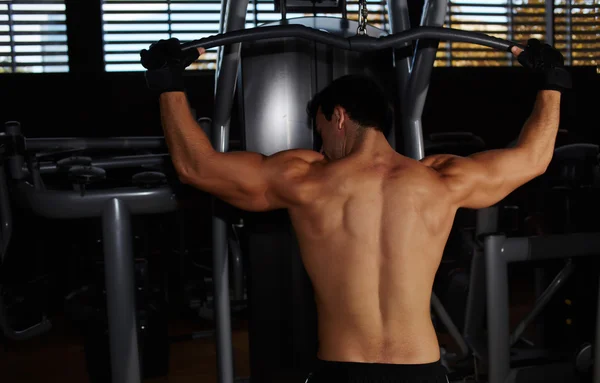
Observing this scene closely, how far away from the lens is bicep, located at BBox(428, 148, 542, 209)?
1.32m

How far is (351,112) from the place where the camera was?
1300 millimetres

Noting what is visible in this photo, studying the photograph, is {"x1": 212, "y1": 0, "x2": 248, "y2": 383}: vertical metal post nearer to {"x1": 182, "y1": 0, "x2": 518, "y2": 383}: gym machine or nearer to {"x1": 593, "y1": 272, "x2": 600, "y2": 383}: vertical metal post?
{"x1": 182, "y1": 0, "x2": 518, "y2": 383}: gym machine

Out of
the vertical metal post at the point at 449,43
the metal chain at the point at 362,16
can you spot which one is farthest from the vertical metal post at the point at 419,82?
the vertical metal post at the point at 449,43

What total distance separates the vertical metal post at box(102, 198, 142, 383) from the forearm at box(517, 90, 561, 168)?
1.07m

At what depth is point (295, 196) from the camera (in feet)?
4.14

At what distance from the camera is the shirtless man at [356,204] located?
1212 mm

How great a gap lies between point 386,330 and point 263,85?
32.8 inches

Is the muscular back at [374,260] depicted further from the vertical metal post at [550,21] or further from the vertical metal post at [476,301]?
the vertical metal post at [550,21]

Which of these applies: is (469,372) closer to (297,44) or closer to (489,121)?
(297,44)

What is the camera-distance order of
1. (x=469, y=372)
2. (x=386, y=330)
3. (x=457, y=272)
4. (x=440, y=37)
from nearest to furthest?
(x=386, y=330) < (x=440, y=37) < (x=469, y=372) < (x=457, y=272)

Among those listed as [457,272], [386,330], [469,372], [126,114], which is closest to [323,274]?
[386,330]

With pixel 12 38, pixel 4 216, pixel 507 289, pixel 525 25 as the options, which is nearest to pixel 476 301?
pixel 507 289

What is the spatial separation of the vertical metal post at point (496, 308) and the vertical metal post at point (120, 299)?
1046mm

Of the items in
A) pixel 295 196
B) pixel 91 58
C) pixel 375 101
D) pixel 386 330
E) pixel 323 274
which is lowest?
pixel 386 330
